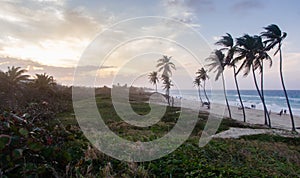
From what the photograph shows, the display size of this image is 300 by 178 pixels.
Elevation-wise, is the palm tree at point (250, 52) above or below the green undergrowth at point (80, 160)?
above

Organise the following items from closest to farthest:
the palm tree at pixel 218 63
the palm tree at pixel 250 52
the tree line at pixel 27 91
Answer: the tree line at pixel 27 91 < the palm tree at pixel 250 52 < the palm tree at pixel 218 63

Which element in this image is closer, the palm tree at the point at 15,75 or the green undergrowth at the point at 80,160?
the green undergrowth at the point at 80,160

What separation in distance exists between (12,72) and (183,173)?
2109cm

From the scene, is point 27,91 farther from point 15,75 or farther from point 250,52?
point 250,52

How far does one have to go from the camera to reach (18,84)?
22156 millimetres

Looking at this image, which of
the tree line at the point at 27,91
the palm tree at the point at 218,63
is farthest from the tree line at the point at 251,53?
the tree line at the point at 27,91

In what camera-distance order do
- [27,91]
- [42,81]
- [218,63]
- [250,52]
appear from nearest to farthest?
[27,91] < [42,81] < [250,52] < [218,63]

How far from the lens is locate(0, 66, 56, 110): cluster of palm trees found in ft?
60.6

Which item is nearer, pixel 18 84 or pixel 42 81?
pixel 18 84

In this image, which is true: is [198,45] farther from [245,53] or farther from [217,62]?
[217,62]

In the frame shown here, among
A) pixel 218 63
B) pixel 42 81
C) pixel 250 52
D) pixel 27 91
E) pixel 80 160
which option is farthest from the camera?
pixel 218 63

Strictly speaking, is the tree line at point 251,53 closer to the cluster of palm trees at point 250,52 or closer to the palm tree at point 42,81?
the cluster of palm trees at point 250,52

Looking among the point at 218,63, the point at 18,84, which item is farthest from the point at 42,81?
the point at 218,63

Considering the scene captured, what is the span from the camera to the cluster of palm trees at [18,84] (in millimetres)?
18484
